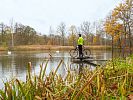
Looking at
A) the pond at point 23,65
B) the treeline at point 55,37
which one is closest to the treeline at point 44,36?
the treeline at point 55,37

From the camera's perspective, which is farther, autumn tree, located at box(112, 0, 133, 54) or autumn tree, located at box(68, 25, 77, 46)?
autumn tree, located at box(68, 25, 77, 46)

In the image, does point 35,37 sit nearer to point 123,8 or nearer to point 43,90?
point 123,8

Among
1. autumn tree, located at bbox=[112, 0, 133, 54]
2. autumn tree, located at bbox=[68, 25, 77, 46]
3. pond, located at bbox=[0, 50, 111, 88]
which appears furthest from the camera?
autumn tree, located at bbox=[68, 25, 77, 46]

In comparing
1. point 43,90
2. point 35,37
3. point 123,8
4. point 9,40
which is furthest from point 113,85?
point 35,37

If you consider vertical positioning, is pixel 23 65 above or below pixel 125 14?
below

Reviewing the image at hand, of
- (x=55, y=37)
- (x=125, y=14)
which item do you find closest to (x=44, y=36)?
(x=55, y=37)

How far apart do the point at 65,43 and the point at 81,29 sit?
7286 mm

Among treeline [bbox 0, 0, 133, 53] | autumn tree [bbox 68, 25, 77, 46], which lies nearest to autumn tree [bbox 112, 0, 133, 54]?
treeline [bbox 0, 0, 133, 53]

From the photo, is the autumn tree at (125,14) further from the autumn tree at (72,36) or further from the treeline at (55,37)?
the autumn tree at (72,36)

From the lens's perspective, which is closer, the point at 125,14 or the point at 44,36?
the point at 125,14

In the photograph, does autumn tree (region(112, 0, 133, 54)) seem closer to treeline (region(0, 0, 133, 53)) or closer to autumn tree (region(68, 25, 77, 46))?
treeline (region(0, 0, 133, 53))

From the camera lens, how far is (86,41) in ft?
289

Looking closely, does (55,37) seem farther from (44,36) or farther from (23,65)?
(23,65)

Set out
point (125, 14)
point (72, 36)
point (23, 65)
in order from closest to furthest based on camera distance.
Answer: point (23, 65) < point (125, 14) < point (72, 36)
